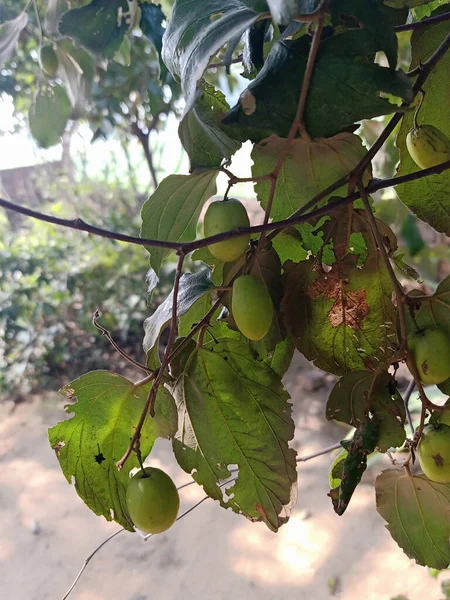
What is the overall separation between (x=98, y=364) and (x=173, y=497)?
2.36 meters

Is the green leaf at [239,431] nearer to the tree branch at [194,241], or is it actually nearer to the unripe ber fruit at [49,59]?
the tree branch at [194,241]

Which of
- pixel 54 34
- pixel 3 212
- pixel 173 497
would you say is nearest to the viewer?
pixel 173 497

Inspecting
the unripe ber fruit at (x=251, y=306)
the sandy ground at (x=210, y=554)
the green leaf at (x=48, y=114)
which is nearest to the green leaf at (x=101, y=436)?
the unripe ber fruit at (x=251, y=306)

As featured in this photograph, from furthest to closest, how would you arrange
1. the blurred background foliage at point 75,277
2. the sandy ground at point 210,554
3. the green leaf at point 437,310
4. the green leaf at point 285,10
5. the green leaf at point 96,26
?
the blurred background foliage at point 75,277 < the sandy ground at point 210,554 < the green leaf at point 96,26 < the green leaf at point 437,310 < the green leaf at point 285,10

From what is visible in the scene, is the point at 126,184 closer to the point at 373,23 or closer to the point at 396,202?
the point at 396,202

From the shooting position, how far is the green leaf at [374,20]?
0.88ft

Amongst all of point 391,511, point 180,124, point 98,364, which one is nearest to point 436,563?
point 391,511

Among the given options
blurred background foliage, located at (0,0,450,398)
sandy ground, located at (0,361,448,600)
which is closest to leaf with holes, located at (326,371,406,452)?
sandy ground, located at (0,361,448,600)

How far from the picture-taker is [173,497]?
1.22ft

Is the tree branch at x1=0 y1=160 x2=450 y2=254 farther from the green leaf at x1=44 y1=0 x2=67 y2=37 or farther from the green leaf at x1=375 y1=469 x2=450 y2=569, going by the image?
the green leaf at x1=44 y1=0 x2=67 y2=37

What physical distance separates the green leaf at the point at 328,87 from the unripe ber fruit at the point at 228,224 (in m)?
0.06

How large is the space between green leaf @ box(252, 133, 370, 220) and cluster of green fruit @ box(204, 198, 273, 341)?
0.16 feet

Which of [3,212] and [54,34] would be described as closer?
[54,34]

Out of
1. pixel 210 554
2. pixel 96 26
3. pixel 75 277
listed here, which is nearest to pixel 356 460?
pixel 96 26
